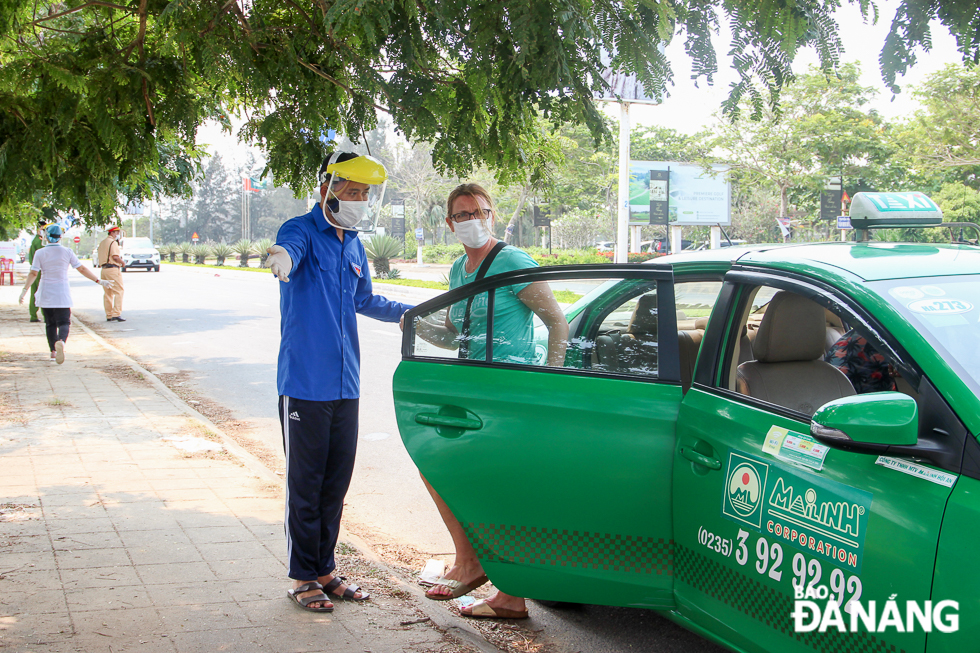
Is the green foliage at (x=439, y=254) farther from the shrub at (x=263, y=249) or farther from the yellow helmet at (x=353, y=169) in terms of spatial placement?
the yellow helmet at (x=353, y=169)

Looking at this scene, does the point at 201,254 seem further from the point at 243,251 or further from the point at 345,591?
the point at 345,591

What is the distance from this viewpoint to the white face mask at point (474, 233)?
12.9 feet

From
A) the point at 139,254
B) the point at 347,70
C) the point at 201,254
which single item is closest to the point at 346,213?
the point at 347,70

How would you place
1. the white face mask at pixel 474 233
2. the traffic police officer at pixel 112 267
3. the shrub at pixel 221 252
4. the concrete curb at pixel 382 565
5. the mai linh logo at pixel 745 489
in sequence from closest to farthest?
the mai linh logo at pixel 745 489
the concrete curb at pixel 382 565
the white face mask at pixel 474 233
the traffic police officer at pixel 112 267
the shrub at pixel 221 252

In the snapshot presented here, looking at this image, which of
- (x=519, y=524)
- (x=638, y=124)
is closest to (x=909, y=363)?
(x=519, y=524)

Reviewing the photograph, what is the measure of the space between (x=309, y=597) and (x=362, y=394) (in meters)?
5.60

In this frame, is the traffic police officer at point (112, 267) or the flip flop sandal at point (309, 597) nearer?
the flip flop sandal at point (309, 597)

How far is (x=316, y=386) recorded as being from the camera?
3525mm

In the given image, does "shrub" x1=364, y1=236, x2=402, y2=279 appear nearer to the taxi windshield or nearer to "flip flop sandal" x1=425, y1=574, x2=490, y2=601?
"flip flop sandal" x1=425, y1=574, x2=490, y2=601

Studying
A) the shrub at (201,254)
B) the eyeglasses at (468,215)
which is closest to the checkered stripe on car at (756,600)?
the eyeglasses at (468,215)

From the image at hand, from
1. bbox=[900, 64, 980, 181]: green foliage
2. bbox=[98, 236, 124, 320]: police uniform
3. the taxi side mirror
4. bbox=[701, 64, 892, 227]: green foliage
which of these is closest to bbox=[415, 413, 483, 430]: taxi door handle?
the taxi side mirror

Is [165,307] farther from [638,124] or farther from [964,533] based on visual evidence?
[638,124]

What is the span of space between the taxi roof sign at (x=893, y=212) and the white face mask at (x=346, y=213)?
226cm

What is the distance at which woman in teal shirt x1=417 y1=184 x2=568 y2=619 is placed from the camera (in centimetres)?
334
